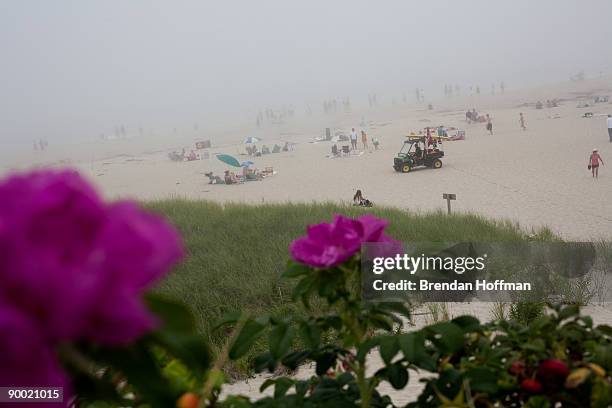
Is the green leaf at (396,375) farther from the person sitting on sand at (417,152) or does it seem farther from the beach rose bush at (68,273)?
the person sitting on sand at (417,152)

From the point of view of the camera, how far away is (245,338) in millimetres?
1317

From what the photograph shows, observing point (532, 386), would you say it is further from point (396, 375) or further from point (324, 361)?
point (324, 361)

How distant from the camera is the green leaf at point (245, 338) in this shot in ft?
4.25

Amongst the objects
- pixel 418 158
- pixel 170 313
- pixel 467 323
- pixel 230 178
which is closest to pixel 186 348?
pixel 170 313

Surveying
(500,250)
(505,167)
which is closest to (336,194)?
(505,167)

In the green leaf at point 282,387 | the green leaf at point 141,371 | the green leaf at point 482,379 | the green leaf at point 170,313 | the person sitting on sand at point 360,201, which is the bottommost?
the person sitting on sand at point 360,201

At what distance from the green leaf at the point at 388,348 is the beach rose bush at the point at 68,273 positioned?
79 centimetres

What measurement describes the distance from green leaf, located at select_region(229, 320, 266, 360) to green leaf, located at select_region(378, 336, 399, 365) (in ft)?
0.98

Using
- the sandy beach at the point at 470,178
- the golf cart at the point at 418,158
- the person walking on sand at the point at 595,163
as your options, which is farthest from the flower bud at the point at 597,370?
the golf cart at the point at 418,158

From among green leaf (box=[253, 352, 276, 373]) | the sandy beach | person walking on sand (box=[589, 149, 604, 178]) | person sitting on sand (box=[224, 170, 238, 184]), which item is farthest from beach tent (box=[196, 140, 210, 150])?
green leaf (box=[253, 352, 276, 373])

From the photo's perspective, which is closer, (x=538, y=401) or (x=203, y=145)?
(x=538, y=401)

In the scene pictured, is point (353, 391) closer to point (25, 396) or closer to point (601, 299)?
point (25, 396)

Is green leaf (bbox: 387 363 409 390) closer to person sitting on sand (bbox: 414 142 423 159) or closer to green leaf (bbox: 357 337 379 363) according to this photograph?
green leaf (bbox: 357 337 379 363)

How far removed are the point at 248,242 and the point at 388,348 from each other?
21.9 feet
